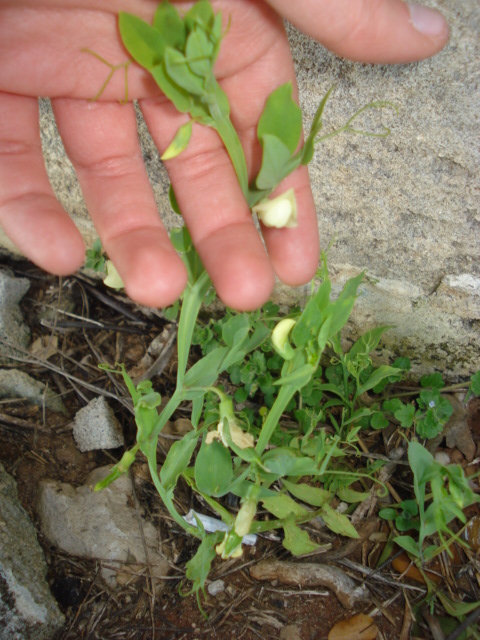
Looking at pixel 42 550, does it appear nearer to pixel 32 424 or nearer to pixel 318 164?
pixel 32 424

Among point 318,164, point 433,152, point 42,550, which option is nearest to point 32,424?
point 42,550

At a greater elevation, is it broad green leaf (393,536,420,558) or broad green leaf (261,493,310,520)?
broad green leaf (261,493,310,520)

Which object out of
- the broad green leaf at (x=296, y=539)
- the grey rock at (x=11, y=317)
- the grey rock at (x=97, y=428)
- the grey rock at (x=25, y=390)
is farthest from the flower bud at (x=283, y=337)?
the grey rock at (x=11, y=317)

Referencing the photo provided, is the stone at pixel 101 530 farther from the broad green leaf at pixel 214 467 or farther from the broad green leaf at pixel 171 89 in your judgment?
the broad green leaf at pixel 171 89

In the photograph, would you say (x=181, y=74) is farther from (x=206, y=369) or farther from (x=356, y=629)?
(x=356, y=629)

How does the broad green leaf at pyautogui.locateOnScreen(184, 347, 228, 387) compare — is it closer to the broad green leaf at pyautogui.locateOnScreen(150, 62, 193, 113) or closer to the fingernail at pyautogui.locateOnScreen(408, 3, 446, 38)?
the broad green leaf at pyautogui.locateOnScreen(150, 62, 193, 113)

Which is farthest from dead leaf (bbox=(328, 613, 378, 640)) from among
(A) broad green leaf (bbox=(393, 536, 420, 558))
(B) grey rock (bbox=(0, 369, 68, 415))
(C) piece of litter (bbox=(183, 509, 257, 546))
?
(B) grey rock (bbox=(0, 369, 68, 415))
